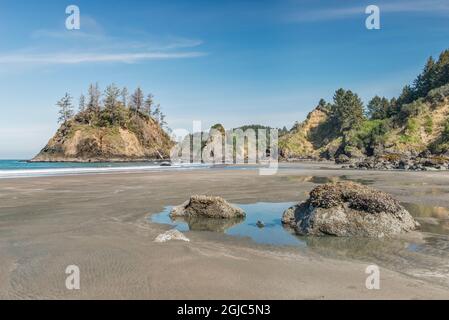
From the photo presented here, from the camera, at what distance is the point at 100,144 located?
123 meters

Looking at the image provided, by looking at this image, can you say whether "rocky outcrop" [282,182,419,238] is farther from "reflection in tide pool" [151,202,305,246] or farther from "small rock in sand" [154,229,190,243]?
"small rock in sand" [154,229,190,243]

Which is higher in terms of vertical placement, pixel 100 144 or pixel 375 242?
pixel 100 144

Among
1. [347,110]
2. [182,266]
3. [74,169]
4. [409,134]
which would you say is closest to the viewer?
[182,266]

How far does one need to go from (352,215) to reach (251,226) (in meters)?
3.06

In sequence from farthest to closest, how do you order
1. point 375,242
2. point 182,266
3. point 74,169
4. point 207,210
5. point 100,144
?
point 100,144, point 74,169, point 207,210, point 375,242, point 182,266

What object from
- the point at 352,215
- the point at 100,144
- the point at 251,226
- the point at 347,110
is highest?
the point at 347,110

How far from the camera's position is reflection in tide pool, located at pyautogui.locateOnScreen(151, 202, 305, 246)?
986 centimetres

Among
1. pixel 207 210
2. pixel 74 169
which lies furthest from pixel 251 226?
pixel 74 169

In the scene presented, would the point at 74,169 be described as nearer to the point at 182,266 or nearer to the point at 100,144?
the point at 182,266

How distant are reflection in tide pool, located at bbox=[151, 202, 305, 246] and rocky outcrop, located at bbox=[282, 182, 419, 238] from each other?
753 mm

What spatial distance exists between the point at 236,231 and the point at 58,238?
191 inches

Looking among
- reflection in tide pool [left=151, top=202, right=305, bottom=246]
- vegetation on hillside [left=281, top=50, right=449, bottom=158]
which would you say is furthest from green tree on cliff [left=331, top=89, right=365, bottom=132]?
reflection in tide pool [left=151, top=202, right=305, bottom=246]

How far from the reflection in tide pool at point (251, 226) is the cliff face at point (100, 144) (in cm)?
11105
